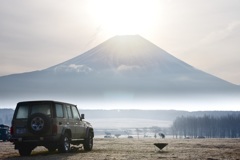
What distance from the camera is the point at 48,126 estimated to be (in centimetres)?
2128

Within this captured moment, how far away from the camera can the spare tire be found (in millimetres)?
21203

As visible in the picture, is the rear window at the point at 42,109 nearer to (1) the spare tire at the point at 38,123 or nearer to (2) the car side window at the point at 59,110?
(2) the car side window at the point at 59,110

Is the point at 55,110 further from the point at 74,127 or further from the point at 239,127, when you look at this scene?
the point at 239,127

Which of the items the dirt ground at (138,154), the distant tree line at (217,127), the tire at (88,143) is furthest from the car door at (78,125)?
the distant tree line at (217,127)

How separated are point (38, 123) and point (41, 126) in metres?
0.20

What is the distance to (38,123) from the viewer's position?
21328 mm

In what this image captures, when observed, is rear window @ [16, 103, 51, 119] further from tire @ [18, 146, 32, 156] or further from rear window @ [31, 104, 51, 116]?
tire @ [18, 146, 32, 156]

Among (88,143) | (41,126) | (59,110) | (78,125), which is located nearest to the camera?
(41,126)

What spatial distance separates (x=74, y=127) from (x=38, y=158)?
147 inches

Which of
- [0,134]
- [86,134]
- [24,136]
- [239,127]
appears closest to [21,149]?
[24,136]

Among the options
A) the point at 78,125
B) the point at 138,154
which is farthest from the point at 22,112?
the point at 138,154

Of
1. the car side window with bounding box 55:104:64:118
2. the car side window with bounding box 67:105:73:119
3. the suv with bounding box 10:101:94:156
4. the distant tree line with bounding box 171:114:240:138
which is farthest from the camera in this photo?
the distant tree line with bounding box 171:114:240:138

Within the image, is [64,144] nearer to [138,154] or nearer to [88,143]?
[88,143]

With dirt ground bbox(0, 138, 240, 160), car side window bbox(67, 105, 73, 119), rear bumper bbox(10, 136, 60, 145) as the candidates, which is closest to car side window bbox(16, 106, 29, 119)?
rear bumper bbox(10, 136, 60, 145)
